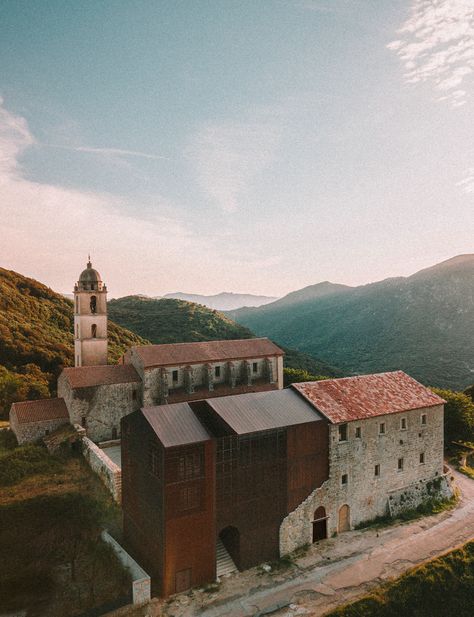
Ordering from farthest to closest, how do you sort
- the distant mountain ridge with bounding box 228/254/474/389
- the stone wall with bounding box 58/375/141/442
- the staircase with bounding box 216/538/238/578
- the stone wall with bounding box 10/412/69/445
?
the distant mountain ridge with bounding box 228/254/474/389, the stone wall with bounding box 58/375/141/442, the stone wall with bounding box 10/412/69/445, the staircase with bounding box 216/538/238/578

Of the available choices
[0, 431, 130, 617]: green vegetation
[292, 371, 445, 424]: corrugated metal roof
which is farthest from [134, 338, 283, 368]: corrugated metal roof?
[292, 371, 445, 424]: corrugated metal roof

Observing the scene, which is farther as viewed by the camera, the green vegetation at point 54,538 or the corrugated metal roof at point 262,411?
the corrugated metal roof at point 262,411

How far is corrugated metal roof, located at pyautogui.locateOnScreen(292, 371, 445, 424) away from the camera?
28641 millimetres

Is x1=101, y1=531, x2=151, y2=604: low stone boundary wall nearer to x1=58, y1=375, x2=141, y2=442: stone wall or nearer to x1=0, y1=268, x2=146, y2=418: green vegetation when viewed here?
x1=58, y1=375, x2=141, y2=442: stone wall

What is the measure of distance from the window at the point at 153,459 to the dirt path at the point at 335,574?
6187mm

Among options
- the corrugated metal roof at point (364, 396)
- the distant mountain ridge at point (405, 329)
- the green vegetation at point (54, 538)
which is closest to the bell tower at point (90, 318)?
the green vegetation at point (54, 538)

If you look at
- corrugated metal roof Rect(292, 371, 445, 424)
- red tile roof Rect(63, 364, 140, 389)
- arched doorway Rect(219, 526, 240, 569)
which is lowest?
arched doorway Rect(219, 526, 240, 569)

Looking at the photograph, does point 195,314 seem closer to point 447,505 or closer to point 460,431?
point 460,431

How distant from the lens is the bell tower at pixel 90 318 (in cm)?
3866

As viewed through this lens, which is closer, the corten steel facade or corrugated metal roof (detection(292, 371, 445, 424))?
the corten steel facade

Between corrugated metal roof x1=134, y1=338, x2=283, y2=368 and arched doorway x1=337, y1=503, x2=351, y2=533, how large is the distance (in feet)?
57.4

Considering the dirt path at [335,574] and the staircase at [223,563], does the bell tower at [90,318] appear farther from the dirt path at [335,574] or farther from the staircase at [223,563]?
the dirt path at [335,574]

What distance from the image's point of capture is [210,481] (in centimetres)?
2266

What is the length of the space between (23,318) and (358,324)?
10876 centimetres
